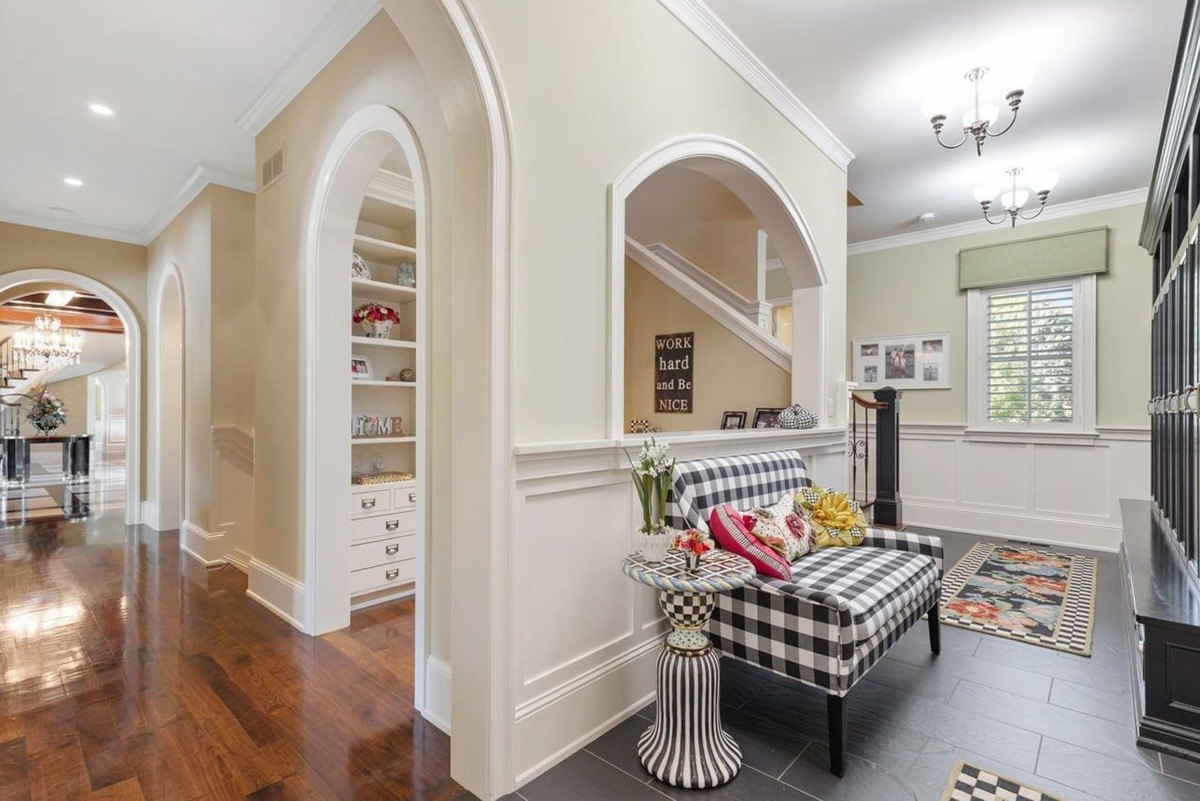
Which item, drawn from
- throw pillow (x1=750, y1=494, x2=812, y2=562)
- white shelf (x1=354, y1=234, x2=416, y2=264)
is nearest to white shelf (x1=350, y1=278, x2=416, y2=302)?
white shelf (x1=354, y1=234, x2=416, y2=264)

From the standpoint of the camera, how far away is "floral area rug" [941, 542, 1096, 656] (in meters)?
3.05

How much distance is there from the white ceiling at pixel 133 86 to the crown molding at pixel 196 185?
21 mm

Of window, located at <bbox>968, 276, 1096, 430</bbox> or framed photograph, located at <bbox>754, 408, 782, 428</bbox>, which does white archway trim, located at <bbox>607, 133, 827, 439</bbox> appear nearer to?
framed photograph, located at <bbox>754, 408, 782, 428</bbox>

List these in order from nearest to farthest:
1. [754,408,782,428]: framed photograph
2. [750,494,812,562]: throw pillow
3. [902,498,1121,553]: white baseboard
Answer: [750,494,812,562]: throw pillow, [754,408,782,428]: framed photograph, [902,498,1121,553]: white baseboard

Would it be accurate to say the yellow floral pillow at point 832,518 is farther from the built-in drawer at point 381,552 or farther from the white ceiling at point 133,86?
the white ceiling at point 133,86

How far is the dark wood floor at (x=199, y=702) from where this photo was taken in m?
1.85

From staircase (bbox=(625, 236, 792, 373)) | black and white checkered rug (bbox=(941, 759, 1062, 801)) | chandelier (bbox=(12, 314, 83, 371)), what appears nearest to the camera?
black and white checkered rug (bbox=(941, 759, 1062, 801))

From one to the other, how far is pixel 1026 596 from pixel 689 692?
10.1 feet

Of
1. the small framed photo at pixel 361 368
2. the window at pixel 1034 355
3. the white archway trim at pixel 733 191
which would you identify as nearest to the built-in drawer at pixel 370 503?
the small framed photo at pixel 361 368

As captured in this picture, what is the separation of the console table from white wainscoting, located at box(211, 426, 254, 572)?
24.4ft

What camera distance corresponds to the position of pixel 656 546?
1940mm

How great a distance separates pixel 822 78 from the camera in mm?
3246

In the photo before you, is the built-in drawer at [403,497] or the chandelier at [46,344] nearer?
the built-in drawer at [403,497]

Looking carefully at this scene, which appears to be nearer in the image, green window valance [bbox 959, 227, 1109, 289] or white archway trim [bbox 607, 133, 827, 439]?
white archway trim [bbox 607, 133, 827, 439]
